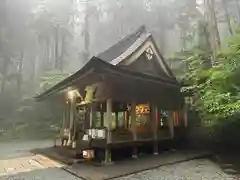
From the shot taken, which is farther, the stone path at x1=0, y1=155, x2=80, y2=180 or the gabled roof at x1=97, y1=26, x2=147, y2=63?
the gabled roof at x1=97, y1=26, x2=147, y2=63

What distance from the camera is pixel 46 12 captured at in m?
27.1

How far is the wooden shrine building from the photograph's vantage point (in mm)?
8328

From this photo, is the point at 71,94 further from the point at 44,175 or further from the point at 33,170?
the point at 44,175

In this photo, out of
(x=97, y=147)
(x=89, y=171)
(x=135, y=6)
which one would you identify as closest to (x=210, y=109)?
(x=97, y=147)

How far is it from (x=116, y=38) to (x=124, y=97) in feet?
79.9

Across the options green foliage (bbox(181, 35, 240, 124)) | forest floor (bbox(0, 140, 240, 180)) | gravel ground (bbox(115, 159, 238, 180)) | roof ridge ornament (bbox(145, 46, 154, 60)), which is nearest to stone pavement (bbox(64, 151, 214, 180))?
forest floor (bbox(0, 140, 240, 180))

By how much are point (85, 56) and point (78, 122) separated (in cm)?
1910

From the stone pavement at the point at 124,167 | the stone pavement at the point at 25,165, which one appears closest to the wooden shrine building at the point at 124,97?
the stone pavement at the point at 124,167

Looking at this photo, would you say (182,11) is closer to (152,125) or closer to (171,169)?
(152,125)

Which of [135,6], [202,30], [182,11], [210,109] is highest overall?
[135,6]

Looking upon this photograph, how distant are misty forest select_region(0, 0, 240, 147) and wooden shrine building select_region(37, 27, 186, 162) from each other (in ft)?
4.96

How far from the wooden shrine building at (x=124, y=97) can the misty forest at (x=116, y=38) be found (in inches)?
59.6

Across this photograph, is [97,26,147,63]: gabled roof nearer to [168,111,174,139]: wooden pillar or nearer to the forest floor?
[168,111,174,139]: wooden pillar

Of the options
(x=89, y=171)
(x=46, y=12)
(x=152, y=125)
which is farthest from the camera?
(x=46, y=12)
